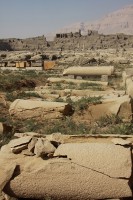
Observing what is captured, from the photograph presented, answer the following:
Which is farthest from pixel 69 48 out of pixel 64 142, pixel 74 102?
pixel 64 142

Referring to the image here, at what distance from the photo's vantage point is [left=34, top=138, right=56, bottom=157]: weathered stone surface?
5.35 metres

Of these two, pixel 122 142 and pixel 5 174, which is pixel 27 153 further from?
pixel 122 142

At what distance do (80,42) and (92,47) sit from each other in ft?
13.0

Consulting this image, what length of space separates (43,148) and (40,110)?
5272 millimetres

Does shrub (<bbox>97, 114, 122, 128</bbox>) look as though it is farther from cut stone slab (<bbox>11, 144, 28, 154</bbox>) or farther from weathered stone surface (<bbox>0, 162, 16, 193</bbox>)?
weathered stone surface (<bbox>0, 162, 16, 193</bbox>)

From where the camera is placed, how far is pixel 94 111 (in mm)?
10664

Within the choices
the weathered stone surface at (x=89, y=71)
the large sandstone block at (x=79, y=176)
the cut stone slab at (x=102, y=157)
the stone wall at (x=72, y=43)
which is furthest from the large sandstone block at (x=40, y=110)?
the stone wall at (x=72, y=43)

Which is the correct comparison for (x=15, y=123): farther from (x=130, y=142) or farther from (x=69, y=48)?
(x=69, y=48)

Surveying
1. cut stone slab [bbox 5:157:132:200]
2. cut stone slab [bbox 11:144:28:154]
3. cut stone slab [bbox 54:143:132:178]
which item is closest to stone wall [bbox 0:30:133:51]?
cut stone slab [bbox 11:144:28:154]

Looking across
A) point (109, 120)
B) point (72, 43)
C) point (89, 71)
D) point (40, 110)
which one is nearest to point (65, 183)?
point (109, 120)

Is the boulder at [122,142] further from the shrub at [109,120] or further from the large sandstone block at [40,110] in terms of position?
the large sandstone block at [40,110]

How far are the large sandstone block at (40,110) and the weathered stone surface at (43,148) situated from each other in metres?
4.92

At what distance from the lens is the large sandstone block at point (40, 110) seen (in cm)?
1053

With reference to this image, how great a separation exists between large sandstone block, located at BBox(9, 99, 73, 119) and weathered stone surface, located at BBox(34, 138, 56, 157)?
492cm
